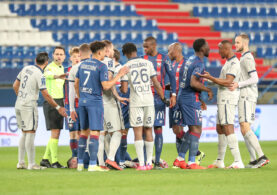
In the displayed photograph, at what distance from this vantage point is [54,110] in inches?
432

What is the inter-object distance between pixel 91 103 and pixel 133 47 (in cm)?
117

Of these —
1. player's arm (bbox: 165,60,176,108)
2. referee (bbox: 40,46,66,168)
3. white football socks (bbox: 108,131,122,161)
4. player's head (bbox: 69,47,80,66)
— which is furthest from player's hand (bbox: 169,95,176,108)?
referee (bbox: 40,46,66,168)

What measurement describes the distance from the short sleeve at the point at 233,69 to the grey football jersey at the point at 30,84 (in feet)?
10.2

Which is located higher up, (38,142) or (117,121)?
(117,121)

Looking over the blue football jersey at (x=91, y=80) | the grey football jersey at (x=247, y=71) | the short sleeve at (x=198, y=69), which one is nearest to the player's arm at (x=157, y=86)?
the short sleeve at (x=198, y=69)

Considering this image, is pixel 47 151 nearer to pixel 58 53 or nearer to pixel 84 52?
pixel 58 53

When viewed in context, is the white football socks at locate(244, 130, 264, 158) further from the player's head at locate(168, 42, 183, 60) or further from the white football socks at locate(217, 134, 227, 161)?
the player's head at locate(168, 42, 183, 60)

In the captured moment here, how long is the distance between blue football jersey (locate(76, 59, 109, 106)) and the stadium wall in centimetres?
800

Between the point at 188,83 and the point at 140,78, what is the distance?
0.91m

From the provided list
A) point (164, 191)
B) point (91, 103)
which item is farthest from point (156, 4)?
point (164, 191)

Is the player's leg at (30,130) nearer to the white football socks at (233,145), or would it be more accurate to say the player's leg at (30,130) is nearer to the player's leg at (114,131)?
the player's leg at (114,131)

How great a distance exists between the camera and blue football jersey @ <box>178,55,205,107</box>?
984 cm

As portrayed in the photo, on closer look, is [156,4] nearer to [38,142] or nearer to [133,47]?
[38,142]

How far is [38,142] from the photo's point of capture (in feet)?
56.2
